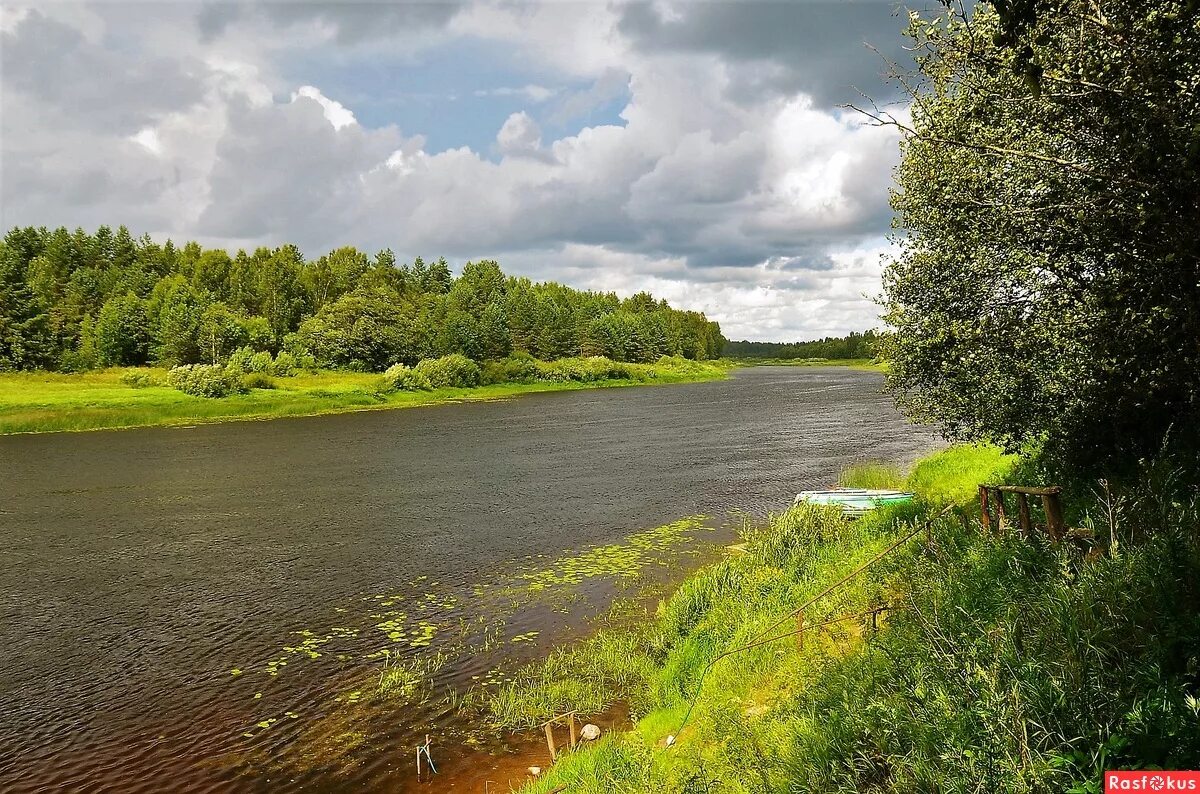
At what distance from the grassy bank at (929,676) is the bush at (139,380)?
8654cm

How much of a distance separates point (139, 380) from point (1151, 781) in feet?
327

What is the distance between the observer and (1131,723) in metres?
6.32

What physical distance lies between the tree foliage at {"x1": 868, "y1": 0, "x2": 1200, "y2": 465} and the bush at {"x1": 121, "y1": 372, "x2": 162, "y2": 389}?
89330 mm

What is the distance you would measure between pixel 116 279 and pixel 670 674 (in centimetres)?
15326

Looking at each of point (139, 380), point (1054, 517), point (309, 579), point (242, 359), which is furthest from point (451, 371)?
point (1054, 517)

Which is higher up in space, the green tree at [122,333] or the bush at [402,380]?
the green tree at [122,333]

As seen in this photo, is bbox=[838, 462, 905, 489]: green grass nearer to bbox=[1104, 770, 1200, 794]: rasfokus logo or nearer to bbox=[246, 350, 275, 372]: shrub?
bbox=[1104, 770, 1200, 794]: rasfokus logo

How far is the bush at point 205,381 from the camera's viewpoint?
259ft

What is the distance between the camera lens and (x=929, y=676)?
334 inches

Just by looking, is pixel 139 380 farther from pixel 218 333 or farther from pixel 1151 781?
pixel 1151 781

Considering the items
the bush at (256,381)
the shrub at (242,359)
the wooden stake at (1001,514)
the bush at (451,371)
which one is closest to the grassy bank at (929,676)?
the wooden stake at (1001,514)

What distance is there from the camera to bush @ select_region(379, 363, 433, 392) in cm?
9800

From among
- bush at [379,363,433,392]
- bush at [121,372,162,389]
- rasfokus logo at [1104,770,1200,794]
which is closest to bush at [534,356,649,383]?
bush at [379,363,433,392]

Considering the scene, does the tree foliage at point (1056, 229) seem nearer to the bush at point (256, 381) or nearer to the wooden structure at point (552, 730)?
the wooden structure at point (552, 730)
